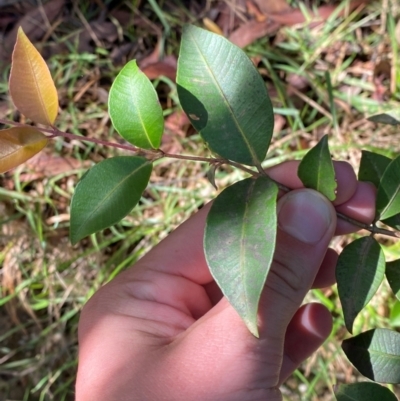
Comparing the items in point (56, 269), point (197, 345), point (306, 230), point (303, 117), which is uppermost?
point (306, 230)

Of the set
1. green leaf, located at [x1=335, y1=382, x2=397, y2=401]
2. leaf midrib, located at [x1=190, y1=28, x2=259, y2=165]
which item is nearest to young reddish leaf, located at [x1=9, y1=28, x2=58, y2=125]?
leaf midrib, located at [x1=190, y1=28, x2=259, y2=165]

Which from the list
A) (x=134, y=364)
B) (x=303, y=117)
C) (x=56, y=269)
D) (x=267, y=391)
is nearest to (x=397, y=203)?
(x=267, y=391)

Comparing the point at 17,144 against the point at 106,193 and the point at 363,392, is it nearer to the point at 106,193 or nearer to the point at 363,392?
the point at 106,193

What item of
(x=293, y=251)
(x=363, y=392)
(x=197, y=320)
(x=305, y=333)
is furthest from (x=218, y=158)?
(x=305, y=333)

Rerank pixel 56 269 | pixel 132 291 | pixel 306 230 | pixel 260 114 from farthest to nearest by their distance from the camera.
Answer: pixel 56 269
pixel 132 291
pixel 306 230
pixel 260 114

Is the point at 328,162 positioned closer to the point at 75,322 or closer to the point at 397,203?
the point at 397,203

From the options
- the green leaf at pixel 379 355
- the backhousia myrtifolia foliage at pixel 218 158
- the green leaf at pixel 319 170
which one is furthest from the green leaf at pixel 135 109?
the green leaf at pixel 379 355
